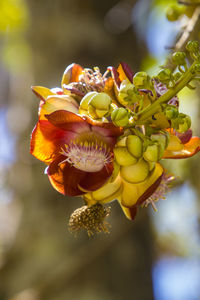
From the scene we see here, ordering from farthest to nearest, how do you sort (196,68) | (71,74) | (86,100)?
(71,74)
(86,100)
(196,68)

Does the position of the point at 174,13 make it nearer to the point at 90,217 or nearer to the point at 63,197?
the point at 90,217

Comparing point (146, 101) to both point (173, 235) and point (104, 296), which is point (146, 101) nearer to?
point (104, 296)

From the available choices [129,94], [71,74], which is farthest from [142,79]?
[71,74]

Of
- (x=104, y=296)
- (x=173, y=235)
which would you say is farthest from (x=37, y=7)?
(x=173, y=235)

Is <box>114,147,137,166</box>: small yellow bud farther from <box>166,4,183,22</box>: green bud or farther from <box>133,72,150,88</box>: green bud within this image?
<box>166,4,183,22</box>: green bud

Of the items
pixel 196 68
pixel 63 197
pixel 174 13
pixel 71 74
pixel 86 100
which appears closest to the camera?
pixel 196 68

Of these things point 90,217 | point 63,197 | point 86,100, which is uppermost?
point 86,100

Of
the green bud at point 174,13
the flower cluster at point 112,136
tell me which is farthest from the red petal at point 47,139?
the green bud at point 174,13
